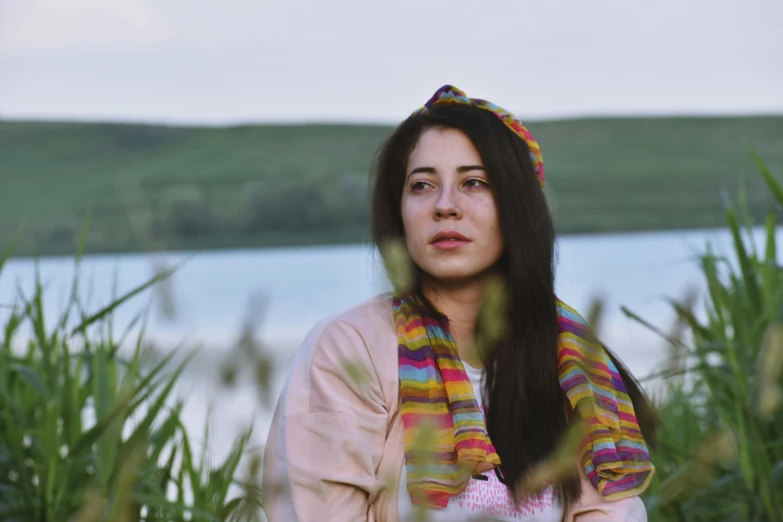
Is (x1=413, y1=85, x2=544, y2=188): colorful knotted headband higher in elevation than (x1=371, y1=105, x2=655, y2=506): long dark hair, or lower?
higher

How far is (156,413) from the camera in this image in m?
1.89

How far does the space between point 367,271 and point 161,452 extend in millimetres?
653

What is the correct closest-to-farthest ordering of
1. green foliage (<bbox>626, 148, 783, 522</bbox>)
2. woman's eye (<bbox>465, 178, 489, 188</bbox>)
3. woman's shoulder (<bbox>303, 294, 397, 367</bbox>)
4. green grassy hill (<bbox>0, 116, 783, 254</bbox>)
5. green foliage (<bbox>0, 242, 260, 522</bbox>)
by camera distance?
woman's shoulder (<bbox>303, 294, 397, 367</bbox>)
woman's eye (<bbox>465, 178, 489, 188</bbox>)
green foliage (<bbox>0, 242, 260, 522</bbox>)
green foliage (<bbox>626, 148, 783, 522</bbox>)
green grassy hill (<bbox>0, 116, 783, 254</bbox>)

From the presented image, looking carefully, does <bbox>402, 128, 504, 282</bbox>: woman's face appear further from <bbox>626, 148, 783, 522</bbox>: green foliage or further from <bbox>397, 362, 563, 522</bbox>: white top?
<bbox>626, 148, 783, 522</bbox>: green foliage

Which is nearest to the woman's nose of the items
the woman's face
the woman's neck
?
the woman's face

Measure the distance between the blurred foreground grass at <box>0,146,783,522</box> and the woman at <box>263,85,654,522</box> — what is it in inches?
4.5

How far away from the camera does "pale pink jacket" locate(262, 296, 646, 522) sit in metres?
1.57

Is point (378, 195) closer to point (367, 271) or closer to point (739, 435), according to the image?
point (367, 271)

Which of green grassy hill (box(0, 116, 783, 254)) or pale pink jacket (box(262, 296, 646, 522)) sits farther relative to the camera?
green grassy hill (box(0, 116, 783, 254))

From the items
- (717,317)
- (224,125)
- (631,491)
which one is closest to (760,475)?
(717,317)

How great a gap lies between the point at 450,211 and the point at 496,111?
0.25m

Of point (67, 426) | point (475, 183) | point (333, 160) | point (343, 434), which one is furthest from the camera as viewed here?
point (333, 160)

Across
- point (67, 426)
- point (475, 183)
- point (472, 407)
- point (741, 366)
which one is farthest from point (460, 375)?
point (741, 366)

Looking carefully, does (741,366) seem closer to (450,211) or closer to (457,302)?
(457,302)
